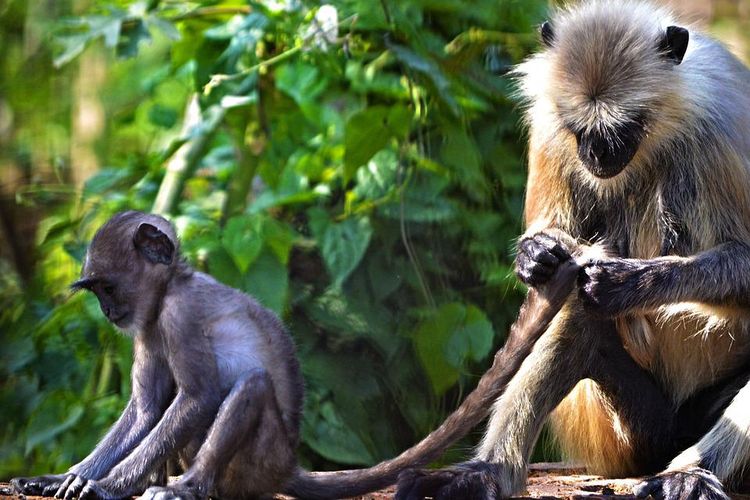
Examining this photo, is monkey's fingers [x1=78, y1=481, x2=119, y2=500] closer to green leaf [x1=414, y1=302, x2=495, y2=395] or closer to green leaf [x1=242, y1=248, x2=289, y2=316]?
green leaf [x1=242, y1=248, x2=289, y2=316]

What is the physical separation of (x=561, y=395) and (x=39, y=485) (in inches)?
74.2

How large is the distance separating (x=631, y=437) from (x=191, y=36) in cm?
346

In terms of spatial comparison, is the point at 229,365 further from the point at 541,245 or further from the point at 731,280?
the point at 731,280

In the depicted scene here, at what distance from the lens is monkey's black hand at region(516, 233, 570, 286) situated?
430 centimetres

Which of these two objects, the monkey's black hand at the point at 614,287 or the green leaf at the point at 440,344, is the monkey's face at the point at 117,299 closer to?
the monkey's black hand at the point at 614,287

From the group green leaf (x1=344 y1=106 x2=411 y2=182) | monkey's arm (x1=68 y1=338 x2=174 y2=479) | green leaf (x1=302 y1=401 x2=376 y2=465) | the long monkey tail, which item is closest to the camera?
monkey's arm (x1=68 y1=338 x2=174 y2=479)

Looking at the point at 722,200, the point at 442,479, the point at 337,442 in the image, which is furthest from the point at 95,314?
the point at 722,200

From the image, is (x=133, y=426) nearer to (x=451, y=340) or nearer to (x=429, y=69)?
(x=451, y=340)

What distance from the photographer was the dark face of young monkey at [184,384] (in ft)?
12.4

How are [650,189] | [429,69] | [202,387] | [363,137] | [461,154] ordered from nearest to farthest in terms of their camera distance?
[202,387] → [650,189] → [429,69] → [363,137] → [461,154]

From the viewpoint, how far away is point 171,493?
363cm

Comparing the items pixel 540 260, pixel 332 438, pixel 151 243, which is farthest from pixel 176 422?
pixel 332 438

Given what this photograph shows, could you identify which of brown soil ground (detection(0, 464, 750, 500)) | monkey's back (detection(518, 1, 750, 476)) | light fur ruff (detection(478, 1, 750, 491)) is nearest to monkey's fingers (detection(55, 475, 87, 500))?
brown soil ground (detection(0, 464, 750, 500))

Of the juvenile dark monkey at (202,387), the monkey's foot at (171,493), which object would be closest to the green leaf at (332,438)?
the juvenile dark monkey at (202,387)
